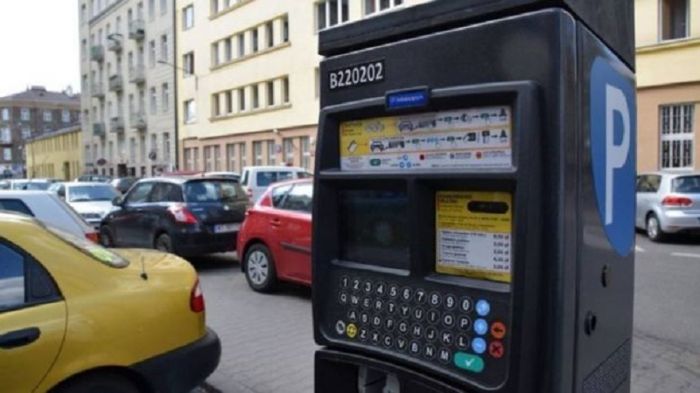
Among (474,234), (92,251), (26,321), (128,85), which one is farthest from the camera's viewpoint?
(128,85)

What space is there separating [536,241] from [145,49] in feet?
155

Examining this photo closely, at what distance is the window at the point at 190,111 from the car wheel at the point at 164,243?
1172 inches

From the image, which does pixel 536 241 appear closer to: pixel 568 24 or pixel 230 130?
pixel 568 24

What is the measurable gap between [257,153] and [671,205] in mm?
24034

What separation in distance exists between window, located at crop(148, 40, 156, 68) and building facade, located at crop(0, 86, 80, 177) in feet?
198

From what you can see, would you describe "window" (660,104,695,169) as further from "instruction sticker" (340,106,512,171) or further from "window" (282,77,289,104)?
"instruction sticker" (340,106,512,171)

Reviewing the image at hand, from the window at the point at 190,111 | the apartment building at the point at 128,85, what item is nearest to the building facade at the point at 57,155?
the apartment building at the point at 128,85

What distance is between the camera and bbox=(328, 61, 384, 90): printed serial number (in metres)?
1.90

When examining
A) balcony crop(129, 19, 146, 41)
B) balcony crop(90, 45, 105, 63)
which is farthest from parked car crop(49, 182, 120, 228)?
balcony crop(90, 45, 105, 63)

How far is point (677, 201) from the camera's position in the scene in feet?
40.1

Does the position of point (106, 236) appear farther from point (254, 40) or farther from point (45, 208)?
point (254, 40)

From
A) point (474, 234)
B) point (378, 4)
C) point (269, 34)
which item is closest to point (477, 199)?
point (474, 234)

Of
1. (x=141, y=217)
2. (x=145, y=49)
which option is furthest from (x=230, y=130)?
(x=141, y=217)

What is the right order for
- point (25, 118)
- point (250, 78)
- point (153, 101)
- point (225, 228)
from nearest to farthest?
1. point (225, 228)
2. point (250, 78)
3. point (153, 101)
4. point (25, 118)
